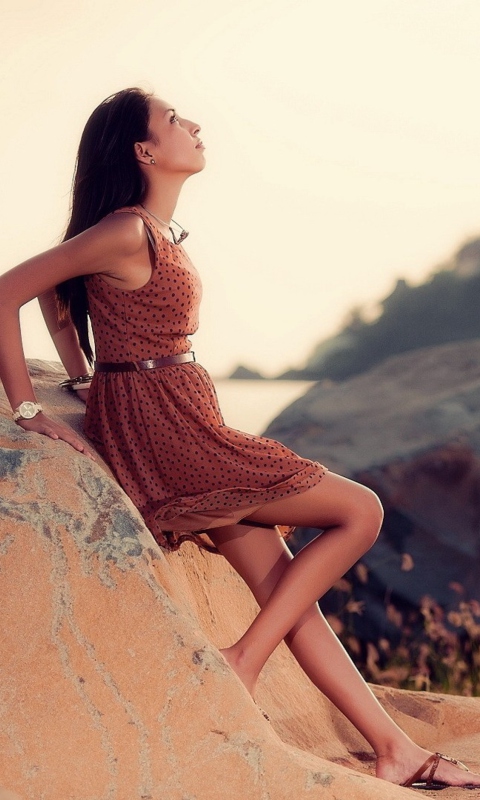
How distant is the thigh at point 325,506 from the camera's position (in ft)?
10.1

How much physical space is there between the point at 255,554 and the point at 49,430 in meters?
0.78

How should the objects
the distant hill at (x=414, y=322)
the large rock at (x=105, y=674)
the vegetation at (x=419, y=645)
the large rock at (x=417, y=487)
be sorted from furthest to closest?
the distant hill at (x=414, y=322) → the large rock at (x=417, y=487) → the vegetation at (x=419, y=645) → the large rock at (x=105, y=674)

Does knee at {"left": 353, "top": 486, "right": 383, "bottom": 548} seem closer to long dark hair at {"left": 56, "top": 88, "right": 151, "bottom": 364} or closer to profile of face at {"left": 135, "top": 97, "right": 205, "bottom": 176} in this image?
long dark hair at {"left": 56, "top": 88, "right": 151, "bottom": 364}

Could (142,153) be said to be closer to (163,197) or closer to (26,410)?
(163,197)

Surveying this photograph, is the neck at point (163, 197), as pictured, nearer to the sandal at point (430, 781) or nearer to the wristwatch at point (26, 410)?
the wristwatch at point (26, 410)

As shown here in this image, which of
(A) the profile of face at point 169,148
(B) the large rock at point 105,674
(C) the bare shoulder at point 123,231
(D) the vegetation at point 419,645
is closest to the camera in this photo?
(B) the large rock at point 105,674

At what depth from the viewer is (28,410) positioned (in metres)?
2.90

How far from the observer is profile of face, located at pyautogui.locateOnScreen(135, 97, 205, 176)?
3246 millimetres

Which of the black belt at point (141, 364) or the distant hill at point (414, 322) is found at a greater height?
the black belt at point (141, 364)

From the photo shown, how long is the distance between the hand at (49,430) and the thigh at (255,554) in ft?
1.89

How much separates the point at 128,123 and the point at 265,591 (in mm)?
1493

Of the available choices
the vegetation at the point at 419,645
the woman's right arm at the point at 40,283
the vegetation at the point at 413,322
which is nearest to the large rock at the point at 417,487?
the vegetation at the point at 419,645

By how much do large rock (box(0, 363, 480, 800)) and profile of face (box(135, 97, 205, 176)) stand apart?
0.95 m

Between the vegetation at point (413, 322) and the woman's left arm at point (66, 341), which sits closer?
the woman's left arm at point (66, 341)
